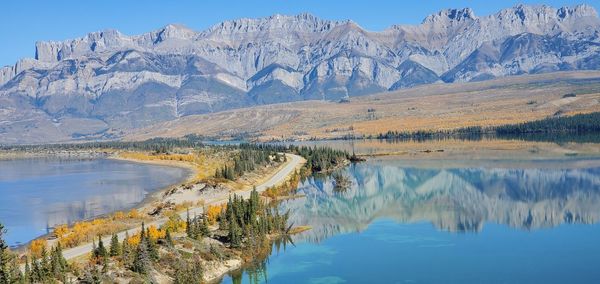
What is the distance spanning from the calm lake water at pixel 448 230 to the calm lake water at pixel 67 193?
25945 millimetres

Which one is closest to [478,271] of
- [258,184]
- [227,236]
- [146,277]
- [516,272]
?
[516,272]

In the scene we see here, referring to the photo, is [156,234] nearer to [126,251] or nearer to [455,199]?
[126,251]

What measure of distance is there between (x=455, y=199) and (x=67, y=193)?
6115 cm

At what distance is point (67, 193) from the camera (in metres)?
107

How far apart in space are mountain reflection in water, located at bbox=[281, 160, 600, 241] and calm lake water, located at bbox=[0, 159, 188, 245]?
25803 mm

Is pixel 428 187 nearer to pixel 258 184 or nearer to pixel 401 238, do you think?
pixel 258 184

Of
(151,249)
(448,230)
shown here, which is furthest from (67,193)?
(448,230)

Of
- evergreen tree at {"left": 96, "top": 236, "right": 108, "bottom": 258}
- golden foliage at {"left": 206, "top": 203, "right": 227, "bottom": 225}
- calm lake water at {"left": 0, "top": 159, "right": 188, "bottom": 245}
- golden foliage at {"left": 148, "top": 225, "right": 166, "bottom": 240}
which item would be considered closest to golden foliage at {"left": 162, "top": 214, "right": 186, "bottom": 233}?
golden foliage at {"left": 148, "top": 225, "right": 166, "bottom": 240}

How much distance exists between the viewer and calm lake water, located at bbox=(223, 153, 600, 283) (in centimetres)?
5149

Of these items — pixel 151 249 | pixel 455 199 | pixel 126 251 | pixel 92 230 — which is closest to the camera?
pixel 126 251

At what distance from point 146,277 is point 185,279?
2.67 m

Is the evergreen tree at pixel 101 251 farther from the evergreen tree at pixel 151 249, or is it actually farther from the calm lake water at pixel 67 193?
the calm lake water at pixel 67 193

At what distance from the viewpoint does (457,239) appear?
6294 centimetres

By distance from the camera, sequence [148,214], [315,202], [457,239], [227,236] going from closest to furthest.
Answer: [227,236] → [457,239] → [148,214] → [315,202]
